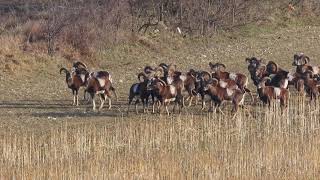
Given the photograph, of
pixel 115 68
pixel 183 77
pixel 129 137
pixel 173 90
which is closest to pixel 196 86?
pixel 183 77

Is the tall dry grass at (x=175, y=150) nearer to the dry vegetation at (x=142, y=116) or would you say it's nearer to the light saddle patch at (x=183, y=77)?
the dry vegetation at (x=142, y=116)

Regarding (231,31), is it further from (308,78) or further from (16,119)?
(16,119)

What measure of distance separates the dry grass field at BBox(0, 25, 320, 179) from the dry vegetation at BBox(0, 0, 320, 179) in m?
0.04

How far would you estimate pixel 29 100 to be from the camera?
2255cm

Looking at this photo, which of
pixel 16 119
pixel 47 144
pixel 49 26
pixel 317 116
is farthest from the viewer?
pixel 49 26

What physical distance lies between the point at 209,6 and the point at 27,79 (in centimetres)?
1305

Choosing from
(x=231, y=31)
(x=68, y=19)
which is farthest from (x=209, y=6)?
(x=68, y=19)

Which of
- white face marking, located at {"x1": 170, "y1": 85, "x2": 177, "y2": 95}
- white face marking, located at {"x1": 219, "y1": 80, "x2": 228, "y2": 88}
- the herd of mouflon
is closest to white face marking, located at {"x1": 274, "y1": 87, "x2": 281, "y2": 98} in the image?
the herd of mouflon

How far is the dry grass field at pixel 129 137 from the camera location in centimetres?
1348

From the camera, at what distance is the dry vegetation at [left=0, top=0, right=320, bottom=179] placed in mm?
13766

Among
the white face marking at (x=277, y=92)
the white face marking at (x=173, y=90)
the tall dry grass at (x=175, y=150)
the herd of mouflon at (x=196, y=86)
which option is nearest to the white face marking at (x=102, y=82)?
the herd of mouflon at (x=196, y=86)

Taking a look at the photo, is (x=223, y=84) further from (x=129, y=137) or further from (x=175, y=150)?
(x=175, y=150)

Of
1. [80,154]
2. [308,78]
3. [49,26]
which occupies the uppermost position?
[49,26]

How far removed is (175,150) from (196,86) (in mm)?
6521
